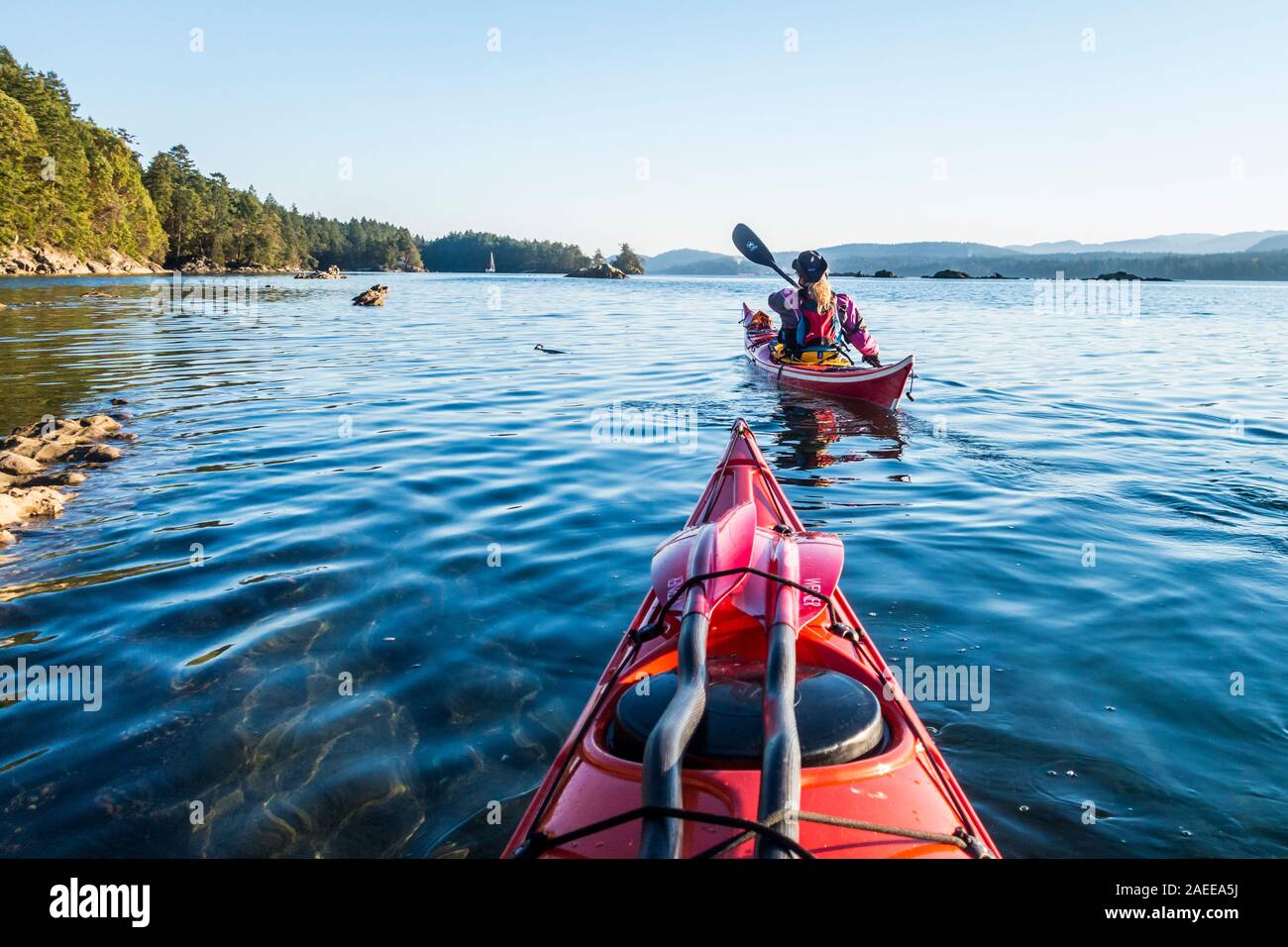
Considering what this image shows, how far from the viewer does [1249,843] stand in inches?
141

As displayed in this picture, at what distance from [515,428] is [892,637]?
812cm

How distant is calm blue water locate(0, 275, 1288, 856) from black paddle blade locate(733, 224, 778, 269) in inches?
160

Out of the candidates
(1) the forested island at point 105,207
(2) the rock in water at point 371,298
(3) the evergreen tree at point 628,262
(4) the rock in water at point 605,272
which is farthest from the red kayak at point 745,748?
(3) the evergreen tree at point 628,262

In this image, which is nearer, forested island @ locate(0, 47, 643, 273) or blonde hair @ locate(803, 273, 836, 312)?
blonde hair @ locate(803, 273, 836, 312)

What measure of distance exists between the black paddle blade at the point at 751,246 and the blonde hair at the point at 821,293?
238cm

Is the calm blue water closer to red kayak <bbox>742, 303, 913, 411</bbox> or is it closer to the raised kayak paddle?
red kayak <bbox>742, 303, 913, 411</bbox>

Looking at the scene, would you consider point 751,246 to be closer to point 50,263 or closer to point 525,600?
point 525,600

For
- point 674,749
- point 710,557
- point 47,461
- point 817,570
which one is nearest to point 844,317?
point 817,570

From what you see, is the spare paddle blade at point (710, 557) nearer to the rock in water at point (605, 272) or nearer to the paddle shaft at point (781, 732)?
the paddle shaft at point (781, 732)

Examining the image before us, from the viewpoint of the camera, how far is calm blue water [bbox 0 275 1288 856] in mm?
3848

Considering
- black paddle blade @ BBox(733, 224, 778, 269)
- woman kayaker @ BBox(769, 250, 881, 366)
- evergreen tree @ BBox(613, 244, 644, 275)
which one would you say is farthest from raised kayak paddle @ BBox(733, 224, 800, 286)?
→ evergreen tree @ BBox(613, 244, 644, 275)

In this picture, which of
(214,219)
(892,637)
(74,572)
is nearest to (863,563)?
(892,637)

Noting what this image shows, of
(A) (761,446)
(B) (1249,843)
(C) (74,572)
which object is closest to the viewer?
(B) (1249,843)
